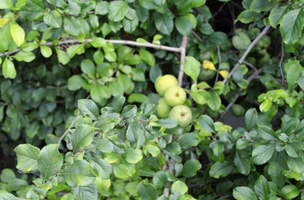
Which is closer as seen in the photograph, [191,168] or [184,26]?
[191,168]

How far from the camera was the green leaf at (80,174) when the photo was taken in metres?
0.62

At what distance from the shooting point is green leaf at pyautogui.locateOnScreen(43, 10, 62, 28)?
1.04m

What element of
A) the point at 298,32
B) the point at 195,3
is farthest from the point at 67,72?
the point at 298,32

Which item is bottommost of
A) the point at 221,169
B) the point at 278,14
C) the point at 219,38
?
the point at 221,169

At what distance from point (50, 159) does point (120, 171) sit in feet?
1.28

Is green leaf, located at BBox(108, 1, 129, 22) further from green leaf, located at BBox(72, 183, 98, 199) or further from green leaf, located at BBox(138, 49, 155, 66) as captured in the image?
green leaf, located at BBox(72, 183, 98, 199)

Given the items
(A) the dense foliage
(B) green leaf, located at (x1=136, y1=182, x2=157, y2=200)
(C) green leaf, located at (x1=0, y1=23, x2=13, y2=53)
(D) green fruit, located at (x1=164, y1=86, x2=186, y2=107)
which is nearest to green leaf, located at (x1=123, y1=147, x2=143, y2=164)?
(A) the dense foliage

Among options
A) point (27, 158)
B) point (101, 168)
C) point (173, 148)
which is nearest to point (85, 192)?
point (101, 168)

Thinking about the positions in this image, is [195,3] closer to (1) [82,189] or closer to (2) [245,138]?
(2) [245,138]

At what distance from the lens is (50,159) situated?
2.05 feet

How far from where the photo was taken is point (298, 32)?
0.96 m

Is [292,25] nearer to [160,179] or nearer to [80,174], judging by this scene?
[160,179]

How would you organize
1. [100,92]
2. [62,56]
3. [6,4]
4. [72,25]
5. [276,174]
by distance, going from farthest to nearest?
[100,92] → [62,56] → [72,25] → [6,4] → [276,174]

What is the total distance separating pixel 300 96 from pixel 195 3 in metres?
0.66
